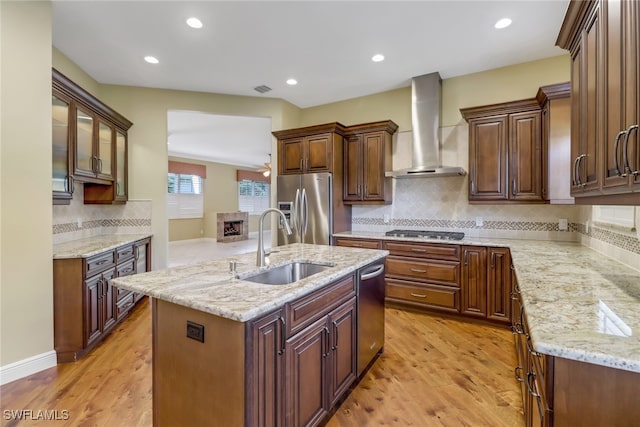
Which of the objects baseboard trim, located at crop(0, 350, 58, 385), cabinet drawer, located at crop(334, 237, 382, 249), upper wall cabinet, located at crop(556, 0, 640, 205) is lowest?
baseboard trim, located at crop(0, 350, 58, 385)

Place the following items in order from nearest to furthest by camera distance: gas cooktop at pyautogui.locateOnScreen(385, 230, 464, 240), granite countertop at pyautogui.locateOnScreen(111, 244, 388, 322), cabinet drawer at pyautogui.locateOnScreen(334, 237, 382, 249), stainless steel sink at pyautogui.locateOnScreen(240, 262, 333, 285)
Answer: granite countertop at pyautogui.locateOnScreen(111, 244, 388, 322)
stainless steel sink at pyautogui.locateOnScreen(240, 262, 333, 285)
gas cooktop at pyautogui.locateOnScreen(385, 230, 464, 240)
cabinet drawer at pyautogui.locateOnScreen(334, 237, 382, 249)

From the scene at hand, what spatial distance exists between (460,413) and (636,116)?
1872 mm

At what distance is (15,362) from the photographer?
229 cm

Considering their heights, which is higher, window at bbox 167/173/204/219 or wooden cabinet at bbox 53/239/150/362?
window at bbox 167/173/204/219

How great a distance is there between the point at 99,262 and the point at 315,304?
236 centimetres

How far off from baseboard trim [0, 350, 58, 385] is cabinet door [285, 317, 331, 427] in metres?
2.30

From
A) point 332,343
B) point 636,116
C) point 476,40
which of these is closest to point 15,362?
point 332,343

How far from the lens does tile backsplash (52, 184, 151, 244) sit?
3.37 meters

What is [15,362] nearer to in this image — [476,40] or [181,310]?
[181,310]

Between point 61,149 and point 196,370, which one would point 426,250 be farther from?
point 61,149

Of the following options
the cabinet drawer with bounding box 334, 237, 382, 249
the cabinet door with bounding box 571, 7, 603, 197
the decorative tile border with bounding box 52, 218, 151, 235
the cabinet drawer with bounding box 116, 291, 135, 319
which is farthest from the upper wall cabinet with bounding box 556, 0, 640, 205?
the decorative tile border with bounding box 52, 218, 151, 235

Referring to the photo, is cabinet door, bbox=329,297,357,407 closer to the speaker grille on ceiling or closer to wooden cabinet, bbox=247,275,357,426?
wooden cabinet, bbox=247,275,357,426

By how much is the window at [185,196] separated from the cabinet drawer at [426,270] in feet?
24.4

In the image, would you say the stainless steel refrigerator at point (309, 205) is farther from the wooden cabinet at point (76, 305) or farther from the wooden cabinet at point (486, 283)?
the wooden cabinet at point (76, 305)
